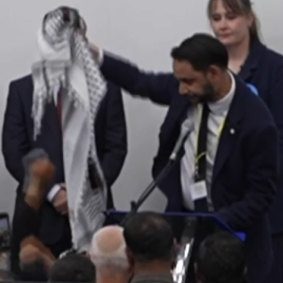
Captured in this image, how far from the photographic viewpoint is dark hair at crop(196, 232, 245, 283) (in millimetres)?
3062

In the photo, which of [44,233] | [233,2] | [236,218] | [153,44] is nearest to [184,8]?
[153,44]

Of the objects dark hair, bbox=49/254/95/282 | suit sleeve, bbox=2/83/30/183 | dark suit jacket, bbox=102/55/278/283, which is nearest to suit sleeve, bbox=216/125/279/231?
dark suit jacket, bbox=102/55/278/283

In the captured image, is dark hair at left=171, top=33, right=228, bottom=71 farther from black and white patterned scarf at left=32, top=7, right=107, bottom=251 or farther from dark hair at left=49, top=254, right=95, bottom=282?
dark hair at left=49, top=254, right=95, bottom=282

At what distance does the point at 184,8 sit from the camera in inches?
200

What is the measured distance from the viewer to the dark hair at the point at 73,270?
316 cm

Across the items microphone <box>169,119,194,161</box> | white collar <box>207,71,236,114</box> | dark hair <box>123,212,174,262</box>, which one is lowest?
dark hair <box>123,212,174,262</box>

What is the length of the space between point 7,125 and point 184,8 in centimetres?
92

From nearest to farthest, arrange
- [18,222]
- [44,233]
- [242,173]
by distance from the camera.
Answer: [18,222] < [242,173] < [44,233]

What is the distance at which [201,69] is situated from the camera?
3.82 meters

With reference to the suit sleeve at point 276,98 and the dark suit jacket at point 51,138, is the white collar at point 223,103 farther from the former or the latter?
the dark suit jacket at point 51,138

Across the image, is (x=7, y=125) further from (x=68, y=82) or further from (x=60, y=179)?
(x=68, y=82)

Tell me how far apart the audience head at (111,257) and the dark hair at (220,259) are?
0.67 ft

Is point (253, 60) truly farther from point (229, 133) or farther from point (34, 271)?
point (34, 271)

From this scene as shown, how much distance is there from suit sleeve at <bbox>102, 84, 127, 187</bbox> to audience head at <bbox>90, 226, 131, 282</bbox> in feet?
5.39
